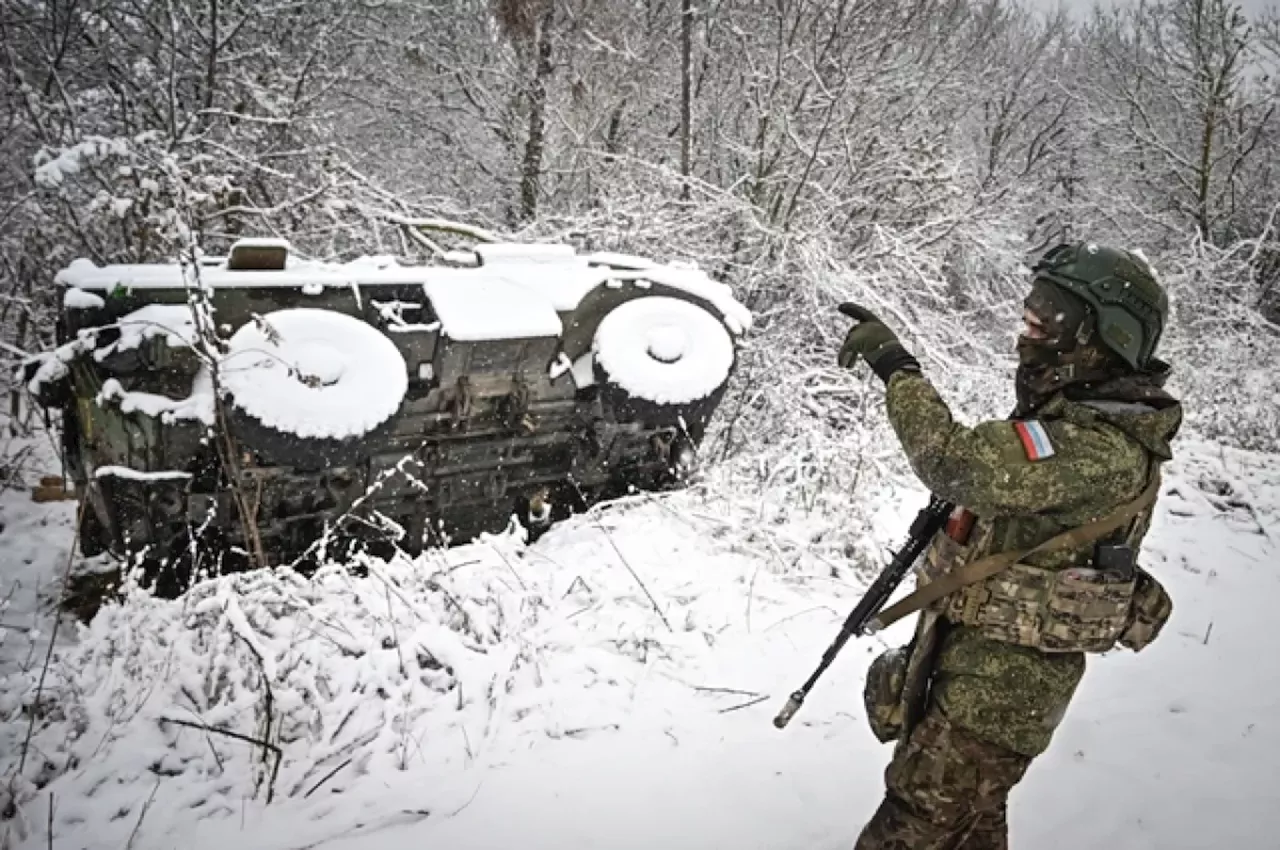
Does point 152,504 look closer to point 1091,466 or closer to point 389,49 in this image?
point 1091,466

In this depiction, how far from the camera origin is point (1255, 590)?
512 cm

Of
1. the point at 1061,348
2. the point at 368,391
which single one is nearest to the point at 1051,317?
the point at 1061,348

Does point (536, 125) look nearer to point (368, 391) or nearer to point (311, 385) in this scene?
point (368, 391)

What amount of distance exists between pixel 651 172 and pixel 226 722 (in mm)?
8281

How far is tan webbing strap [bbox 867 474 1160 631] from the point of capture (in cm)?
205

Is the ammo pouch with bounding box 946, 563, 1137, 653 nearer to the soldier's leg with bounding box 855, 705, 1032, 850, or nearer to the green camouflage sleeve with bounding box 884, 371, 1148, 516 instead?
the green camouflage sleeve with bounding box 884, 371, 1148, 516

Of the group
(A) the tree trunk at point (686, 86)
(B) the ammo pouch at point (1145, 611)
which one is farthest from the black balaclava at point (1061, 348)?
(A) the tree trunk at point (686, 86)

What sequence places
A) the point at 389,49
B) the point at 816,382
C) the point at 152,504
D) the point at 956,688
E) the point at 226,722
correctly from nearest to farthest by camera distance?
the point at 956,688
the point at 226,722
the point at 152,504
the point at 816,382
the point at 389,49

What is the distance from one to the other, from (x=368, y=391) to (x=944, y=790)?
305cm

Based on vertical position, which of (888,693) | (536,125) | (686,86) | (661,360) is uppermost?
(686,86)

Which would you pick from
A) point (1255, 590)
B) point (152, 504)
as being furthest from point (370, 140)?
point (1255, 590)

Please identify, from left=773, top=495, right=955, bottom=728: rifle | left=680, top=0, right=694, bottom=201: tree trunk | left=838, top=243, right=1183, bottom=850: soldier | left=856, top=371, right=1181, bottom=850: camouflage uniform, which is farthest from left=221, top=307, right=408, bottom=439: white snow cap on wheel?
left=680, top=0, right=694, bottom=201: tree trunk

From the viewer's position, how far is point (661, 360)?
203 inches

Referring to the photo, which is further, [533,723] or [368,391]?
[368,391]
